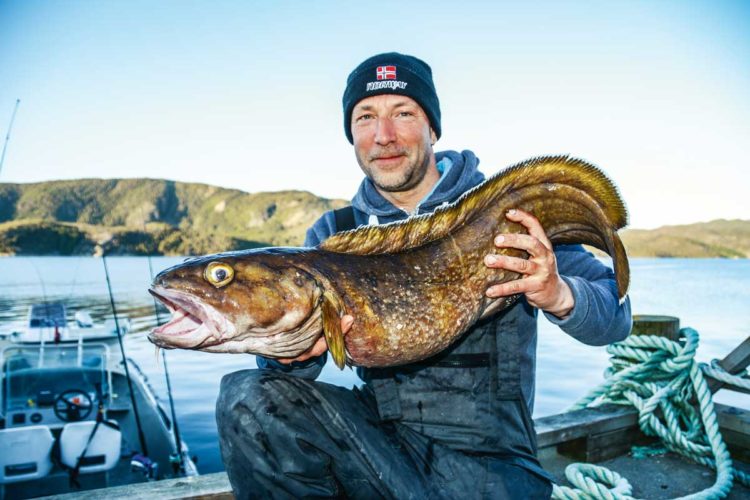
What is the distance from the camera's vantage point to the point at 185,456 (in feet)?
28.0

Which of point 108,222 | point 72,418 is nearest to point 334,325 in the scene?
point 72,418

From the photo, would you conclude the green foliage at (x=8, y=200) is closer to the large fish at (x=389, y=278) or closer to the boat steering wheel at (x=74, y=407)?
the boat steering wheel at (x=74, y=407)

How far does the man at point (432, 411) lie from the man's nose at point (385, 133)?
144cm

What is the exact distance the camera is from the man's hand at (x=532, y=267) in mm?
2465

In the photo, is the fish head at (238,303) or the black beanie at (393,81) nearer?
the fish head at (238,303)

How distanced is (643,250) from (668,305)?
352 feet

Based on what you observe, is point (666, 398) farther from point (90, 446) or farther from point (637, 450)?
point (90, 446)

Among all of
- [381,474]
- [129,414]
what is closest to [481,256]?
[381,474]

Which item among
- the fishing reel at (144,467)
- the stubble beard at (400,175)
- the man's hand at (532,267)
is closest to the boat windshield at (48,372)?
the fishing reel at (144,467)

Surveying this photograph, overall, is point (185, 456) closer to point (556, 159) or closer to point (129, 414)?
point (129, 414)

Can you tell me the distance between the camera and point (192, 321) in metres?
2.30

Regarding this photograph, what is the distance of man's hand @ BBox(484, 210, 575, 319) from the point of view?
246 centimetres

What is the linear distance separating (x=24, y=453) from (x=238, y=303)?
6.56m

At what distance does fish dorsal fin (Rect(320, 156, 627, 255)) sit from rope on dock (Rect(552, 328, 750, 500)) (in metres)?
2.14
